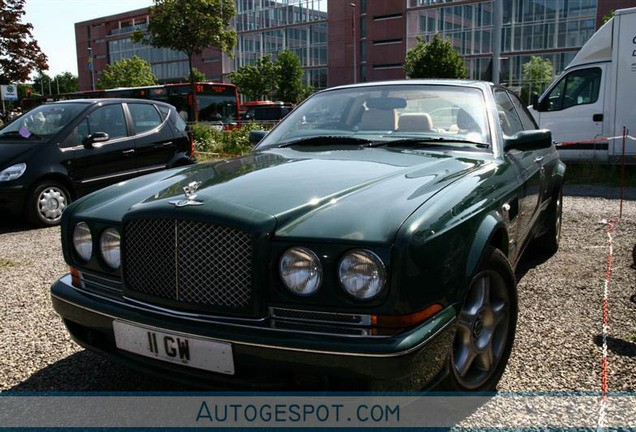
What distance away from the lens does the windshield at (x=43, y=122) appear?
25.3 ft

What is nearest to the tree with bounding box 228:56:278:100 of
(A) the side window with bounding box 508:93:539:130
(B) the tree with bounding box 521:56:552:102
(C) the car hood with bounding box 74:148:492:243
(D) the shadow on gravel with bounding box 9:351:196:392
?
(B) the tree with bounding box 521:56:552:102

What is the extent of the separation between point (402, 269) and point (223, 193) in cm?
88

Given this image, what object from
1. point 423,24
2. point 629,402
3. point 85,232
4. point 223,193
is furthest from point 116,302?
point 423,24

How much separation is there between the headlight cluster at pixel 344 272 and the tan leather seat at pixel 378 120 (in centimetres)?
185

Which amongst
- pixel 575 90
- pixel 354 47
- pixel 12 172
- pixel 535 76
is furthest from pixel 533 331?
pixel 354 47

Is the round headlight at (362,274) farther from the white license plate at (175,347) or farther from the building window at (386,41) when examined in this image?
the building window at (386,41)

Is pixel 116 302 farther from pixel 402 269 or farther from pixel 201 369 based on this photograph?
pixel 402 269

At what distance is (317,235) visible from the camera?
2.11 meters

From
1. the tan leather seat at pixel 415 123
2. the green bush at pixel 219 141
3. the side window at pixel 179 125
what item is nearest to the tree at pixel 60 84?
the green bush at pixel 219 141

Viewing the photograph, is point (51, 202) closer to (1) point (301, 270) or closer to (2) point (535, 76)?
(1) point (301, 270)

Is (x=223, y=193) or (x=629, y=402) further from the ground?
(x=223, y=193)

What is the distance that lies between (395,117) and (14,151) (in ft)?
18.7

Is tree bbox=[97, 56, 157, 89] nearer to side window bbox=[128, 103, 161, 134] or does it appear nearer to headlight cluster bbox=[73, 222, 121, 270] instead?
side window bbox=[128, 103, 161, 134]

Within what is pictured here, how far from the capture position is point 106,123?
8148 mm
